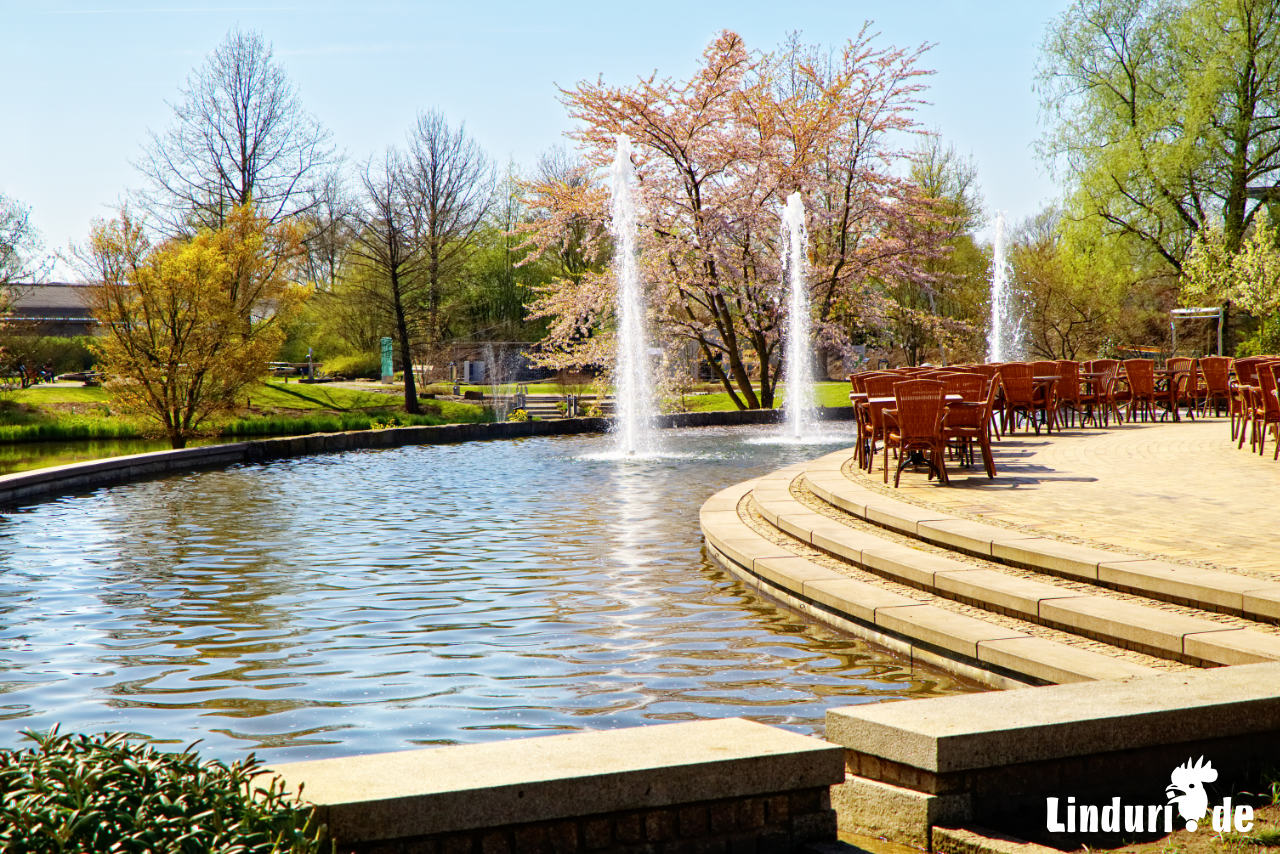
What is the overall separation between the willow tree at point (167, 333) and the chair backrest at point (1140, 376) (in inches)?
701

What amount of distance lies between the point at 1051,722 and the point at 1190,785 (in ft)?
1.79

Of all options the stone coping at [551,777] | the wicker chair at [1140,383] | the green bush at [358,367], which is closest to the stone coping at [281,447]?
the wicker chair at [1140,383]

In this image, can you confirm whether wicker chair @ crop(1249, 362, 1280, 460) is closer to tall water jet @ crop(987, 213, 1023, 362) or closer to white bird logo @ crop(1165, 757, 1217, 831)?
white bird logo @ crop(1165, 757, 1217, 831)

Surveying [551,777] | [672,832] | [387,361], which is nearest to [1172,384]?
[672,832]

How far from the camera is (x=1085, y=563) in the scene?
6.32 m

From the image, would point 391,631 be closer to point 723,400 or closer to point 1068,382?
point 1068,382

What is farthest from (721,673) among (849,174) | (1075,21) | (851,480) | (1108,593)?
(1075,21)

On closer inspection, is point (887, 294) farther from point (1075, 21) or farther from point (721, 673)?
point (721, 673)

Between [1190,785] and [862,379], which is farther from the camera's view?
[862,379]

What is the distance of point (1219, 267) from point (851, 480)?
73.9 feet

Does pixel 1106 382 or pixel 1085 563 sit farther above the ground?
pixel 1106 382

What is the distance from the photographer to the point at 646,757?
3172 millimetres

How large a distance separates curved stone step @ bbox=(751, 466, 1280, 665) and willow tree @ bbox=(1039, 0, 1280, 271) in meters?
27.8

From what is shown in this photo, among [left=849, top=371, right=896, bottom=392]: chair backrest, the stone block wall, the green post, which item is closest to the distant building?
the green post
